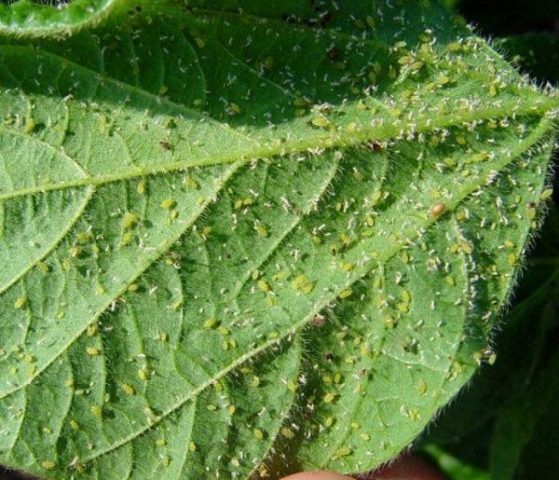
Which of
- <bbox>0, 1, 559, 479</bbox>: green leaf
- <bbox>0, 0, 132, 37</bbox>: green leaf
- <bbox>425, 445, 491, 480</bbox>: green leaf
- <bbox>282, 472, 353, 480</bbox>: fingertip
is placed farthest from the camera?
<bbox>425, 445, 491, 480</bbox>: green leaf

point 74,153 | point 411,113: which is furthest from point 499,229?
point 74,153

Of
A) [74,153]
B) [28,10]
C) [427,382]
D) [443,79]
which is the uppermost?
[28,10]

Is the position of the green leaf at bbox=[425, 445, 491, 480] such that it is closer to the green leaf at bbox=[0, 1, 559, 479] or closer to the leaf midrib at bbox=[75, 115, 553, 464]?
the green leaf at bbox=[0, 1, 559, 479]

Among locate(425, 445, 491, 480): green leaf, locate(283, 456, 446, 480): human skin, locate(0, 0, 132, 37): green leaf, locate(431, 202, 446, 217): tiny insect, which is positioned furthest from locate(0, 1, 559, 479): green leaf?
locate(425, 445, 491, 480): green leaf

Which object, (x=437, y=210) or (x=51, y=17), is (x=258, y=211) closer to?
(x=437, y=210)

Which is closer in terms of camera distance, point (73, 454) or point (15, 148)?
point (15, 148)

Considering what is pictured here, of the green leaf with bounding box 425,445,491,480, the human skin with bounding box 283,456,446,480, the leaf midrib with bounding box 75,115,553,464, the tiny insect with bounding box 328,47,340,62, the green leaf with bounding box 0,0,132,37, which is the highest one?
the green leaf with bounding box 0,0,132,37

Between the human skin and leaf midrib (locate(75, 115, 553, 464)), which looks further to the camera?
the human skin

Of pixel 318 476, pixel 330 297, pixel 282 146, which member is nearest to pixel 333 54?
pixel 282 146

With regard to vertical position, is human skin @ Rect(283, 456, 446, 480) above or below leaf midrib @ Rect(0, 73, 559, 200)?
below

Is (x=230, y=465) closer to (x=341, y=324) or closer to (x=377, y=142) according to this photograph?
(x=341, y=324)
